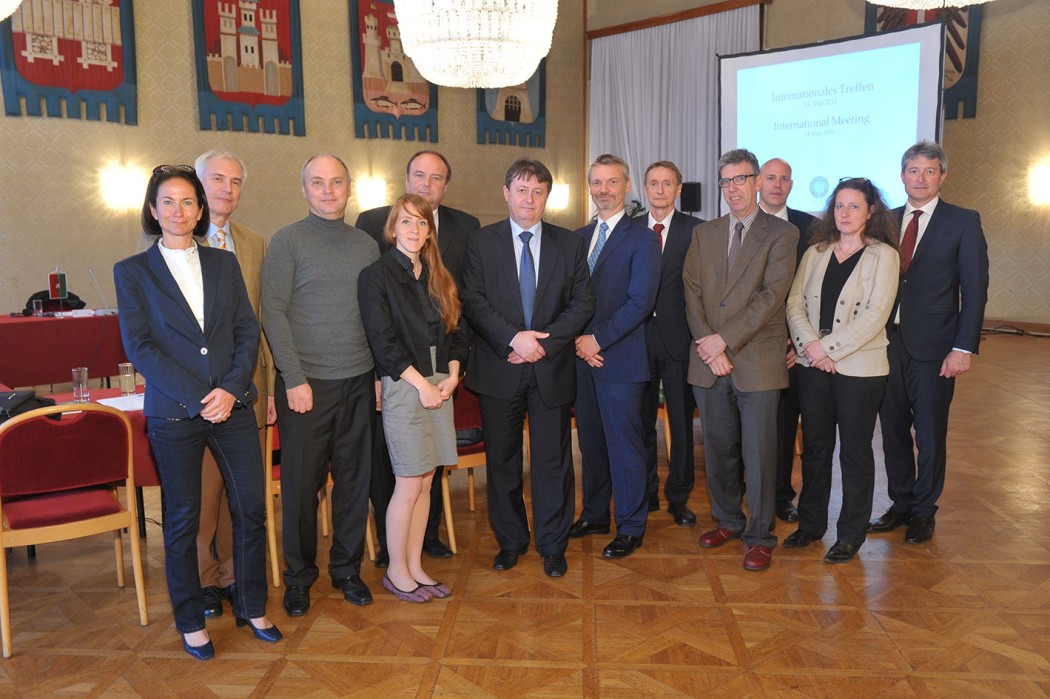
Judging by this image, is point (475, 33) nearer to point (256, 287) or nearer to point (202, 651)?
point (256, 287)

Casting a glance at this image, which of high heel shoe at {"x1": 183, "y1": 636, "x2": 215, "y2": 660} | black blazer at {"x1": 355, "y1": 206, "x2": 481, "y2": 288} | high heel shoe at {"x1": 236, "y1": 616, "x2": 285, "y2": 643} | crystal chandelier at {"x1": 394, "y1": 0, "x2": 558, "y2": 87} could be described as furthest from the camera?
crystal chandelier at {"x1": 394, "y1": 0, "x2": 558, "y2": 87}

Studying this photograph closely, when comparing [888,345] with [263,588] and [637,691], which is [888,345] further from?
[263,588]

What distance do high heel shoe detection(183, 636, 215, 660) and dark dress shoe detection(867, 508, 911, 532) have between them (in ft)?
9.61

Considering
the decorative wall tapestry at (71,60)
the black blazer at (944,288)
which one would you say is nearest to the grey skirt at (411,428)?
the black blazer at (944,288)

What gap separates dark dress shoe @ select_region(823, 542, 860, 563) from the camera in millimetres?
3527

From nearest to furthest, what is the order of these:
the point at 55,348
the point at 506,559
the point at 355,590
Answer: the point at 355,590, the point at 506,559, the point at 55,348

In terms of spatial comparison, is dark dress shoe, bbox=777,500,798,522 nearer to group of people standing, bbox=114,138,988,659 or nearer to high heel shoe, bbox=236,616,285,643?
group of people standing, bbox=114,138,988,659

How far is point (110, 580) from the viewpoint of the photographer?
3.47 m

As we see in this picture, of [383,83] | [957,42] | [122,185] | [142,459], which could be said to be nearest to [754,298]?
[142,459]

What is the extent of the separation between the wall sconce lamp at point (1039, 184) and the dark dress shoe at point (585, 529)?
9192 millimetres

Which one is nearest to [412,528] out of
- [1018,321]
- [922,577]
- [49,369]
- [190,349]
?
[190,349]

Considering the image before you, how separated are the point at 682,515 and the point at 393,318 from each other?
1892mm

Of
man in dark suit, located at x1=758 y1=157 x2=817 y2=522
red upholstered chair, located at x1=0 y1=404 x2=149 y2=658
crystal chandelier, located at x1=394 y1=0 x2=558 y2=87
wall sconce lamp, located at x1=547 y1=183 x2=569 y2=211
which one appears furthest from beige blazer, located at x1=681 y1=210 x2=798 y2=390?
wall sconce lamp, located at x1=547 y1=183 x2=569 y2=211

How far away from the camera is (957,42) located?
1041 centimetres
